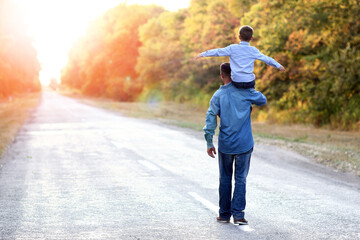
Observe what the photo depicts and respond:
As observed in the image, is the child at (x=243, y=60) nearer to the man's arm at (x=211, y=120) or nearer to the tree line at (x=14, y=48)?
the man's arm at (x=211, y=120)

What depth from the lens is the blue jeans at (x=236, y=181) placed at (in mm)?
5461

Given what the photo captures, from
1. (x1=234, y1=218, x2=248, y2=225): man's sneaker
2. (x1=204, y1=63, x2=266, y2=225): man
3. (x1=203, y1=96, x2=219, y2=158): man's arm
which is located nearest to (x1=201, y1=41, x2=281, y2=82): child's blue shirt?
(x1=204, y1=63, x2=266, y2=225): man

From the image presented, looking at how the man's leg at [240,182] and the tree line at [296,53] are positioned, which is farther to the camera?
the tree line at [296,53]

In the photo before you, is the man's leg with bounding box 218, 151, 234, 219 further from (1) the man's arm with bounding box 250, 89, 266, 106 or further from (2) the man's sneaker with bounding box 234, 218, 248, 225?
(1) the man's arm with bounding box 250, 89, 266, 106

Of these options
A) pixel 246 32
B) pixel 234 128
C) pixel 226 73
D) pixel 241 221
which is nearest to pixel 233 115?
pixel 234 128

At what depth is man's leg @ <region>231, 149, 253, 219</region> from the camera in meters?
5.45

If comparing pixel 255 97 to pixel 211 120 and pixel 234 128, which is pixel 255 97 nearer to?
pixel 234 128

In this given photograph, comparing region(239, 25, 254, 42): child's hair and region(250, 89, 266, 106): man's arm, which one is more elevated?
region(239, 25, 254, 42): child's hair

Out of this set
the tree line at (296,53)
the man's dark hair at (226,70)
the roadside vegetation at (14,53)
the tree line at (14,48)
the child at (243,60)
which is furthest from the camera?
the tree line at (14,48)

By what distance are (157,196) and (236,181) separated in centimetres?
205

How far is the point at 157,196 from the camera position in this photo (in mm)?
7270

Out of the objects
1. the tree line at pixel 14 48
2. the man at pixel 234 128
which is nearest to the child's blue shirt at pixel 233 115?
the man at pixel 234 128

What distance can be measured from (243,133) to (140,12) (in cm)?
6131

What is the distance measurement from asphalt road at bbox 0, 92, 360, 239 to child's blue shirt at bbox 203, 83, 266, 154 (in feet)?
3.23
